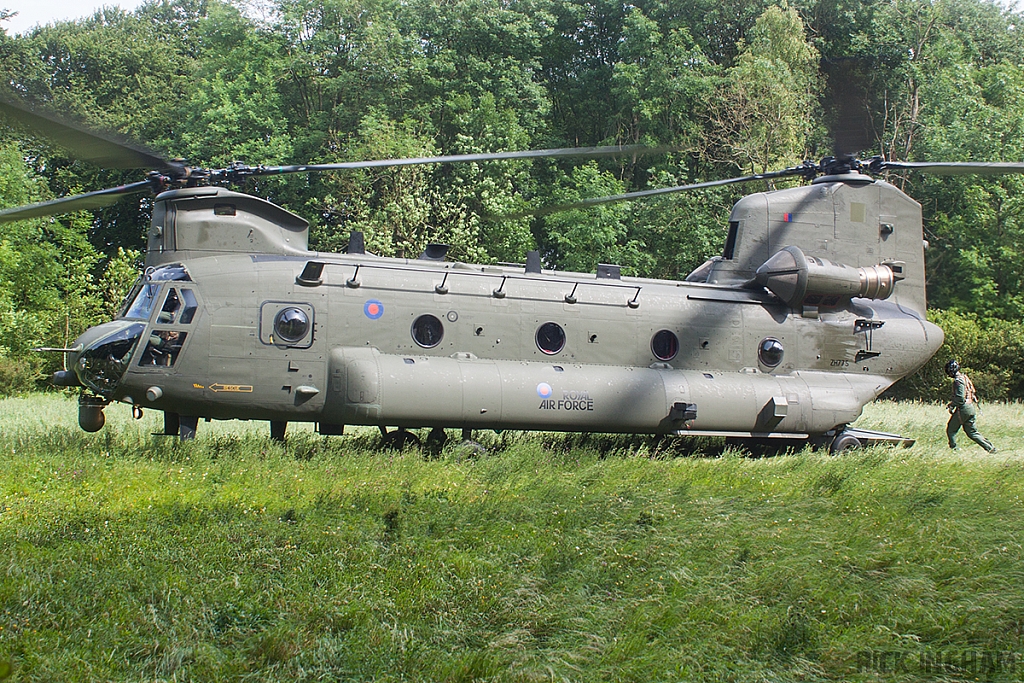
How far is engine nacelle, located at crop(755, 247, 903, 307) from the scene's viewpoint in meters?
13.5

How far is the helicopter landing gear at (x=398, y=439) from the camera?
12.5 meters

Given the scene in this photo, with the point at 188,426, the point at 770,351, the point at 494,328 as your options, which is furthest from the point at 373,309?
the point at 770,351

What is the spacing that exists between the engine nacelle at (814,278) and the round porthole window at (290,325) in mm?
7122

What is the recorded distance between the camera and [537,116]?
38.8 meters

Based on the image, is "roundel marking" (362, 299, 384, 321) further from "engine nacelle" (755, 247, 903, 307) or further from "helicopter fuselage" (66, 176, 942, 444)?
"engine nacelle" (755, 247, 903, 307)

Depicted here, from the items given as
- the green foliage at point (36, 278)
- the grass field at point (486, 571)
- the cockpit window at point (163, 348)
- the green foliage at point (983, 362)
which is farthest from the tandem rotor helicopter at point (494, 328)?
the green foliage at point (36, 278)

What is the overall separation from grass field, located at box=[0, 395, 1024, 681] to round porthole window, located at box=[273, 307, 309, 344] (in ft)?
4.97

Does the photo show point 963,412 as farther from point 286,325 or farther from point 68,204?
point 68,204

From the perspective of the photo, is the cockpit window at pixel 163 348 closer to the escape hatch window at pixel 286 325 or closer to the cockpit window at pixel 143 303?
the cockpit window at pixel 143 303

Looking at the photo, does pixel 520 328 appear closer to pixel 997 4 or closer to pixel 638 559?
pixel 638 559

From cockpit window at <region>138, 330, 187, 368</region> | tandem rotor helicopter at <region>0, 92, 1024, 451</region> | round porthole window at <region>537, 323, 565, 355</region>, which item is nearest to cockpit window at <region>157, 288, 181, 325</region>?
tandem rotor helicopter at <region>0, 92, 1024, 451</region>

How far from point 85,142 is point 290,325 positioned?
3.11 meters

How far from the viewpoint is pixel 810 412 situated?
1316 centimetres

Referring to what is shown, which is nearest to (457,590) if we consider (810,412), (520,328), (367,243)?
(520,328)
